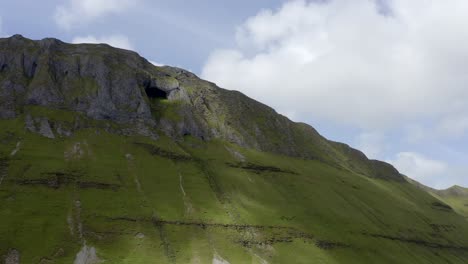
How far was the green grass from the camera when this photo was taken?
425 ft

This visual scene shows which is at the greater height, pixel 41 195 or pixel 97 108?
pixel 97 108

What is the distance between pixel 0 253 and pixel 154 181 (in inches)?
2399

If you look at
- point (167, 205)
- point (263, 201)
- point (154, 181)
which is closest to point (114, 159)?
point (154, 181)

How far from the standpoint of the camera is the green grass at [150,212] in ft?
425

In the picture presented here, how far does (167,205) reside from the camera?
156 metres

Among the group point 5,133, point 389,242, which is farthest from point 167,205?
point 389,242

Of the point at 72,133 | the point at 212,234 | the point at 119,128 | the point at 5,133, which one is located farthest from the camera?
A: the point at 119,128

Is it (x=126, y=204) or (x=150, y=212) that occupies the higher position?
(x=126, y=204)

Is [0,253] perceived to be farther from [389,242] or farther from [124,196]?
[389,242]

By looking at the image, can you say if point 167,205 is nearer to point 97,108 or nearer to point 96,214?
point 96,214

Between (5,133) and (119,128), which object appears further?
(119,128)

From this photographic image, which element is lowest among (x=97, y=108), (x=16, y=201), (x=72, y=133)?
(x=16, y=201)

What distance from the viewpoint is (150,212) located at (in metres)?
149

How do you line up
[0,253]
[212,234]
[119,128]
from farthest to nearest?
1. [119,128]
2. [212,234]
3. [0,253]
